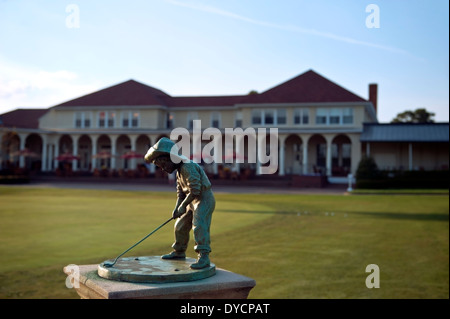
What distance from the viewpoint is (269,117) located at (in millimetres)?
49906

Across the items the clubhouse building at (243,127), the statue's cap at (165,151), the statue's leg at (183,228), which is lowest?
Result: the statue's leg at (183,228)

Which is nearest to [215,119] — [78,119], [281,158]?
[281,158]

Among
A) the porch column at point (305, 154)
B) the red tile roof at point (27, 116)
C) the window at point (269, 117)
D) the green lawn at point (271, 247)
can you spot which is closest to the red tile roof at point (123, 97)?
the red tile roof at point (27, 116)

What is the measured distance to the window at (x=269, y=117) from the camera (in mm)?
49750

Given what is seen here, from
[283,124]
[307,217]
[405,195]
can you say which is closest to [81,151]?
[283,124]

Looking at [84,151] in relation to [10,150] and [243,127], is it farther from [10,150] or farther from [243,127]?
[243,127]

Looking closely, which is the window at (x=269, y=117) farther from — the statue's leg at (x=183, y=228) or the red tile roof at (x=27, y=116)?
the statue's leg at (x=183, y=228)

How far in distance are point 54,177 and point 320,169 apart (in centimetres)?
2646

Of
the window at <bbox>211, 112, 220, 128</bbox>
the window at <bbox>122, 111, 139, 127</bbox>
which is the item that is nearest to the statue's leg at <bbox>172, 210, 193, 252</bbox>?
the window at <bbox>211, 112, 220, 128</bbox>

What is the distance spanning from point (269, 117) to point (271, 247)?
125ft

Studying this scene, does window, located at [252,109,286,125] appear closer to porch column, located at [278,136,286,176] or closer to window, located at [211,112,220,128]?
porch column, located at [278,136,286,176]

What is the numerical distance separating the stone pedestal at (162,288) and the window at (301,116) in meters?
46.7

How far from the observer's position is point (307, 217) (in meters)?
19.2

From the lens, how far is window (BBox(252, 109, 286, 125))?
163 ft
